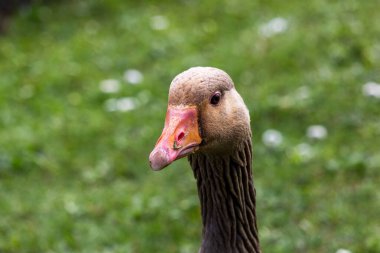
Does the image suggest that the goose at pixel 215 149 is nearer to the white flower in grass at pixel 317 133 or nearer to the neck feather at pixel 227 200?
the neck feather at pixel 227 200

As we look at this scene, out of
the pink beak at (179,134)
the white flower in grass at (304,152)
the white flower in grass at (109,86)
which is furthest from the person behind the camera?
the white flower in grass at (109,86)

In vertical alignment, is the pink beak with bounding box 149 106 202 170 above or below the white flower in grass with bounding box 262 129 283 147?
below

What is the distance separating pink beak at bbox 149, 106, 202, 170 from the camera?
314 cm

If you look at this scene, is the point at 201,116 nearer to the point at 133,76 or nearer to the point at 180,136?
the point at 180,136

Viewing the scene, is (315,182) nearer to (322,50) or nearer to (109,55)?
(322,50)

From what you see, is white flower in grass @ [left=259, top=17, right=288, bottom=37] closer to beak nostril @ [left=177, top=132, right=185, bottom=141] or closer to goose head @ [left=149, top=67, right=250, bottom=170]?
goose head @ [left=149, top=67, right=250, bottom=170]

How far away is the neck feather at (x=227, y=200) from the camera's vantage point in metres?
3.55

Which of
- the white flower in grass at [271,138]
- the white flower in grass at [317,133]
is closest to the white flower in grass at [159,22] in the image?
the white flower in grass at [271,138]

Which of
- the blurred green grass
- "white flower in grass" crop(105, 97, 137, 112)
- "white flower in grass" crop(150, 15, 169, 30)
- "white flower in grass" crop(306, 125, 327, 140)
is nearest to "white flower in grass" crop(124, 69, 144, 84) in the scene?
the blurred green grass

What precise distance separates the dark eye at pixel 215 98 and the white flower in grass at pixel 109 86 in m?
4.40

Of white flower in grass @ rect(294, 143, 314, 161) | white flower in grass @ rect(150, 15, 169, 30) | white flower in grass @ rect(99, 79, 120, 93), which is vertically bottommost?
white flower in grass @ rect(294, 143, 314, 161)

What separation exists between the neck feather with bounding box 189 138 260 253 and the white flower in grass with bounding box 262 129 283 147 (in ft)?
8.67

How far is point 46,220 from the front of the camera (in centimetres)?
602

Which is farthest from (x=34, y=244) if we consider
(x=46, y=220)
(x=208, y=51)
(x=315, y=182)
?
(x=208, y=51)
